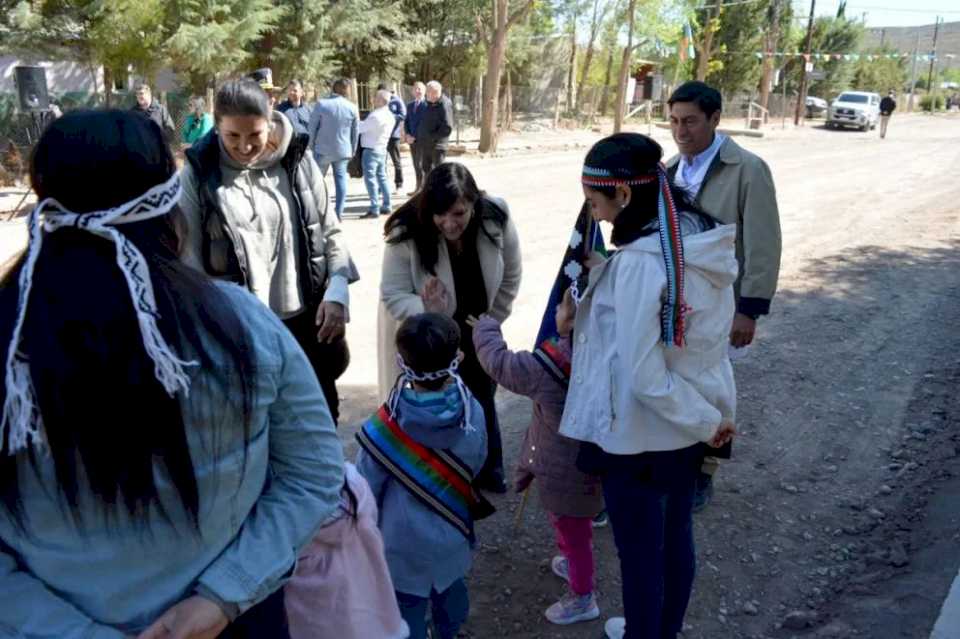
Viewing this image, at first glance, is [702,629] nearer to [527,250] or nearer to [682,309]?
[682,309]

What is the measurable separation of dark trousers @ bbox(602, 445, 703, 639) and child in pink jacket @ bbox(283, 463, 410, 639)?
3.02 feet

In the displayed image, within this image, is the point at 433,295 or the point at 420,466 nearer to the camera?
the point at 420,466

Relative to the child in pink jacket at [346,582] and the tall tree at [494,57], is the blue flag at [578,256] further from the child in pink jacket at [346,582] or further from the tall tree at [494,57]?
the tall tree at [494,57]

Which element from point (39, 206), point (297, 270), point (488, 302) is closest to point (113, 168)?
point (39, 206)

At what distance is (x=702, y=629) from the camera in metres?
3.25

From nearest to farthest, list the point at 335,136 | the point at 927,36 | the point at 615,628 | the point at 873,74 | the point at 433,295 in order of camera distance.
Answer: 1. the point at 615,628
2. the point at 433,295
3. the point at 335,136
4. the point at 873,74
5. the point at 927,36

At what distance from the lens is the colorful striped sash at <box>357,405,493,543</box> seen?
8.77 feet

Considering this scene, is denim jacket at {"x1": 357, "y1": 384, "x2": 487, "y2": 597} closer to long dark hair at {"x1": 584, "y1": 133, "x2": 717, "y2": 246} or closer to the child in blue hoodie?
the child in blue hoodie

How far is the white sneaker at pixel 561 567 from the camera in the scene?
11.6 feet

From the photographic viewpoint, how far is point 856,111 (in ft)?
115

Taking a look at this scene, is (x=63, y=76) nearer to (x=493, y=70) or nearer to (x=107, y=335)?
(x=493, y=70)

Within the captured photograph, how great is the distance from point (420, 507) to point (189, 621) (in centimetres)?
136

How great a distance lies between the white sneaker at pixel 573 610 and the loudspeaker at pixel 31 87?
13266 millimetres

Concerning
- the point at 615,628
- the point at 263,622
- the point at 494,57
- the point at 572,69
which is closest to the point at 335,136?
the point at 615,628
